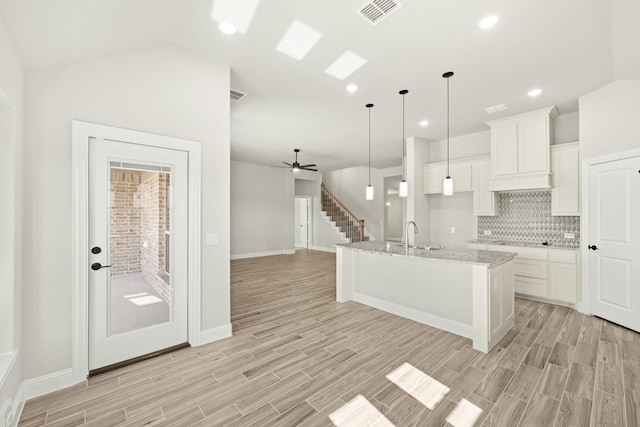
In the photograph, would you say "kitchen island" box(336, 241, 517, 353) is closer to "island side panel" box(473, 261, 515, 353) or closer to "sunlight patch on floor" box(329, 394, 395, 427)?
"island side panel" box(473, 261, 515, 353)

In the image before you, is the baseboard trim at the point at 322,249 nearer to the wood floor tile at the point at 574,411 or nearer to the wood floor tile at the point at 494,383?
the wood floor tile at the point at 494,383

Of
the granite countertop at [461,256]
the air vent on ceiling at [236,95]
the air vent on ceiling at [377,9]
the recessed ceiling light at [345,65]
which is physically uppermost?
the air vent on ceiling at [236,95]

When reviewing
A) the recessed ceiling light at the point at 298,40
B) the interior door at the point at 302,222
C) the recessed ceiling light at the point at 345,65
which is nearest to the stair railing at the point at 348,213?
the interior door at the point at 302,222

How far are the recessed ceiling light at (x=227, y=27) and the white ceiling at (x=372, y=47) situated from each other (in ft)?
0.25

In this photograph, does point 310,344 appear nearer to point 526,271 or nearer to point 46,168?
point 46,168

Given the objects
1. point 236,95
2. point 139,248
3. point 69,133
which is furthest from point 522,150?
point 69,133

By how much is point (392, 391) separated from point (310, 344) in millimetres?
1057

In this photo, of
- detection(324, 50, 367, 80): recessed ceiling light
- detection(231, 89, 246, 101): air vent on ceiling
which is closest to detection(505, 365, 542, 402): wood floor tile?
detection(324, 50, 367, 80): recessed ceiling light

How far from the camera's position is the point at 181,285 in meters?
2.94

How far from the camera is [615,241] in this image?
3609 mm

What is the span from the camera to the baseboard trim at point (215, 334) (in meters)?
3.02

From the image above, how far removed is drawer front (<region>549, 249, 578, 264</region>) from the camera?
13.6ft

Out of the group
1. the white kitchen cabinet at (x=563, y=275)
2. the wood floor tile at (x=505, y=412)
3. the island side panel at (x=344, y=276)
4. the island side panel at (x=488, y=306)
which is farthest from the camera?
the island side panel at (x=344, y=276)

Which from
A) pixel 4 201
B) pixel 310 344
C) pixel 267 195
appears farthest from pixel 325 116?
pixel 267 195
